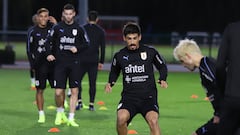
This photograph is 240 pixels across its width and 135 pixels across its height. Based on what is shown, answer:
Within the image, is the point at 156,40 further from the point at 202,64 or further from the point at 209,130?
the point at 202,64

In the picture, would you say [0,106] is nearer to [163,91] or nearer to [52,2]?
[163,91]

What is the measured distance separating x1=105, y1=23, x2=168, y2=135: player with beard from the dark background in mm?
53111

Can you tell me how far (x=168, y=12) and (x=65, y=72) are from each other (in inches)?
2096

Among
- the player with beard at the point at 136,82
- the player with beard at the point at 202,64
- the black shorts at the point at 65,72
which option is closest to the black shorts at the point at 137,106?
the player with beard at the point at 136,82

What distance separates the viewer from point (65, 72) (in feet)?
32.2

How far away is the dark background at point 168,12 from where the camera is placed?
200 ft

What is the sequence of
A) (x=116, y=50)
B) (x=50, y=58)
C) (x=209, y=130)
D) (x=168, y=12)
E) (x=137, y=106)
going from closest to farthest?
(x=209, y=130) → (x=137, y=106) → (x=50, y=58) → (x=116, y=50) → (x=168, y=12)

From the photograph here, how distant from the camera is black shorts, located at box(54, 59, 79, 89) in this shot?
32.0 ft

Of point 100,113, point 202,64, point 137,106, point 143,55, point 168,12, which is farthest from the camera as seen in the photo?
point 168,12

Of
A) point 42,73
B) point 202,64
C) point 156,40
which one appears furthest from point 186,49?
point 156,40

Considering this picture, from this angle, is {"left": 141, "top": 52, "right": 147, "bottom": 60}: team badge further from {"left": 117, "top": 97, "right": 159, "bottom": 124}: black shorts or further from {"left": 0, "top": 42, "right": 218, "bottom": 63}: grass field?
{"left": 0, "top": 42, "right": 218, "bottom": 63}: grass field

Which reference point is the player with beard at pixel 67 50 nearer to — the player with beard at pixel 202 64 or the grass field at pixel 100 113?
the grass field at pixel 100 113

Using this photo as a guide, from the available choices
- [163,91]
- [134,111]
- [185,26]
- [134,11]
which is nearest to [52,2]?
[134,11]

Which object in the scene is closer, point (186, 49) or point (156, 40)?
point (186, 49)
